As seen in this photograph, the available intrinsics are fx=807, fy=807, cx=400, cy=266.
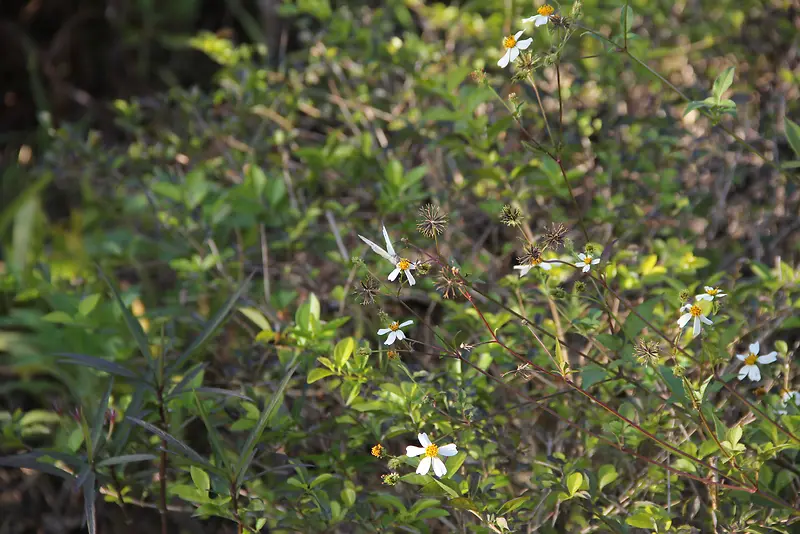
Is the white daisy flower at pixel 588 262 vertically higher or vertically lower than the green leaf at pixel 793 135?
lower

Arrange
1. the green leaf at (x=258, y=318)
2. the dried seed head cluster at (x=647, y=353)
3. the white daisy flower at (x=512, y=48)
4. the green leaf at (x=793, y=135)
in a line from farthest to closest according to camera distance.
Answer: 1. the green leaf at (x=258, y=318)
2. the green leaf at (x=793, y=135)
3. the white daisy flower at (x=512, y=48)
4. the dried seed head cluster at (x=647, y=353)

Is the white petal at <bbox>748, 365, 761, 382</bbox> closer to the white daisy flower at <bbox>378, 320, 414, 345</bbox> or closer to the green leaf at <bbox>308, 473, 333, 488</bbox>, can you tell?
the white daisy flower at <bbox>378, 320, 414, 345</bbox>

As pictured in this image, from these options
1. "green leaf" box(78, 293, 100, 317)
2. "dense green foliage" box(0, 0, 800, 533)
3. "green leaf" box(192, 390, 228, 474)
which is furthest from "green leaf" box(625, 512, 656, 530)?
"green leaf" box(78, 293, 100, 317)

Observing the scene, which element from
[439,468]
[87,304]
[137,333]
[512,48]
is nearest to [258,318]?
[137,333]

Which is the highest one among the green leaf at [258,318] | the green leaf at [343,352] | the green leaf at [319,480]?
the green leaf at [343,352]

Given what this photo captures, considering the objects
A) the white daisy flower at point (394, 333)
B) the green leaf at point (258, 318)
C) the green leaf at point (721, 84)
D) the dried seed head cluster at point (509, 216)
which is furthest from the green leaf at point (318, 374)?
the green leaf at point (721, 84)

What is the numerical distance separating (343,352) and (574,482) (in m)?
0.40

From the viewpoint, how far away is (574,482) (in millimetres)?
1163

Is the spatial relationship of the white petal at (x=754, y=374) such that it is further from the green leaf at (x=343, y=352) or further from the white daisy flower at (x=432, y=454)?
the green leaf at (x=343, y=352)

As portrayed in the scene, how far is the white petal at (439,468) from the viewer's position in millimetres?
1083

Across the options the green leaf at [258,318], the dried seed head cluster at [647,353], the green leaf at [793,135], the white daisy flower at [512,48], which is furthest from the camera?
the green leaf at [258,318]

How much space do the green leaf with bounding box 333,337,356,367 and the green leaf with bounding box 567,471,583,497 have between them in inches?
14.9

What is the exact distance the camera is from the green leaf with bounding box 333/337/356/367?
4.12 feet

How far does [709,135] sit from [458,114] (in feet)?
2.70
